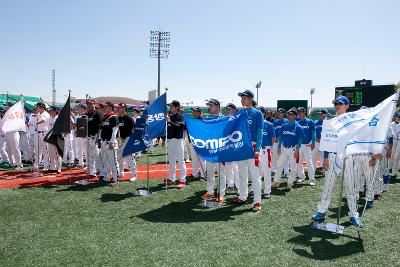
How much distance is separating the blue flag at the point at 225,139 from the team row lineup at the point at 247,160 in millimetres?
318

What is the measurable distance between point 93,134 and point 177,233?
662 centimetres

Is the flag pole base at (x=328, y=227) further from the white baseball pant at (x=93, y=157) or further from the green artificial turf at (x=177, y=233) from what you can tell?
the white baseball pant at (x=93, y=157)

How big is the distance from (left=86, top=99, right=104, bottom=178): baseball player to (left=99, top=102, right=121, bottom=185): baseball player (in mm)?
485

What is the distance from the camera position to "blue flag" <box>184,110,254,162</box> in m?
8.07

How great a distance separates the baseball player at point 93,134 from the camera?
476 inches

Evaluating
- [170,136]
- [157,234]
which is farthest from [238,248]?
[170,136]

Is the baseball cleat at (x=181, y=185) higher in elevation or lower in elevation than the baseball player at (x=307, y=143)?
lower

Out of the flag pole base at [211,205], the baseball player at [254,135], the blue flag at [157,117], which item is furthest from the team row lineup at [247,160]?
the blue flag at [157,117]

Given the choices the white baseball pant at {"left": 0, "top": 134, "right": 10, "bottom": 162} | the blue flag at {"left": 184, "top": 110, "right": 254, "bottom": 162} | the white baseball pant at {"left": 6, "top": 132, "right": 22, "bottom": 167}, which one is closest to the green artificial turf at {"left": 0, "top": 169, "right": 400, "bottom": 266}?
the blue flag at {"left": 184, "top": 110, "right": 254, "bottom": 162}

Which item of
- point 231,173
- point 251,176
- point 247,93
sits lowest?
point 231,173

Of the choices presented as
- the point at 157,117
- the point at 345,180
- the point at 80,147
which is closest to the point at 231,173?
the point at 157,117

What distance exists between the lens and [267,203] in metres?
9.05

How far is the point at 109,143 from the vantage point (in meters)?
11.2

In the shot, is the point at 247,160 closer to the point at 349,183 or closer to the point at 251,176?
the point at 251,176
